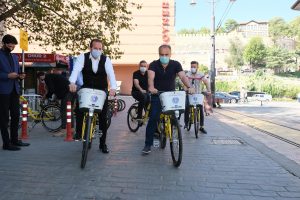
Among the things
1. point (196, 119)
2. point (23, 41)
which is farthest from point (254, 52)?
point (196, 119)

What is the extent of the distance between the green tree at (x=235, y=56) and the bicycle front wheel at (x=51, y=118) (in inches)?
3947

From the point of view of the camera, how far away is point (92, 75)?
651 centimetres

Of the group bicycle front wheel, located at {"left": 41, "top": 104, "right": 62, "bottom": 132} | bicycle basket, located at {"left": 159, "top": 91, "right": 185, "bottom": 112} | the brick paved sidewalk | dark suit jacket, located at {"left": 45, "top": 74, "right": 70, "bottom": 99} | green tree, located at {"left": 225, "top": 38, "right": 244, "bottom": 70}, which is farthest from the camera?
green tree, located at {"left": 225, "top": 38, "right": 244, "bottom": 70}

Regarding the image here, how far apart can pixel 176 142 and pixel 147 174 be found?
85cm

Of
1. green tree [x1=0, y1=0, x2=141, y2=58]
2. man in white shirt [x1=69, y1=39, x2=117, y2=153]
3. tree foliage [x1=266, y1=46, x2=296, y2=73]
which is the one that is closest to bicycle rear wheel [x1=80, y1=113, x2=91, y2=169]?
man in white shirt [x1=69, y1=39, x2=117, y2=153]

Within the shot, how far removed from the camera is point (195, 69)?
10.4 m

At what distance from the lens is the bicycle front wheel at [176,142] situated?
19.4ft

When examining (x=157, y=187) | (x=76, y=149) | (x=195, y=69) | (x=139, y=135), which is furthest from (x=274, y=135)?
(x=157, y=187)

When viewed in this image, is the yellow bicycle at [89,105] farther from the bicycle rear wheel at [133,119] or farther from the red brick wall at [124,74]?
the red brick wall at [124,74]

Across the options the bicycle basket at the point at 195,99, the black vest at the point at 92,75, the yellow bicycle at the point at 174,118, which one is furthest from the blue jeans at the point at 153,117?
the bicycle basket at the point at 195,99

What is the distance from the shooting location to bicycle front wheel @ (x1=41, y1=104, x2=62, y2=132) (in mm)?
10367

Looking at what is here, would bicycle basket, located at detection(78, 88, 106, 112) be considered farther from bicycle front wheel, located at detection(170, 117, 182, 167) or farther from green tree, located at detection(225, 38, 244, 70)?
green tree, located at detection(225, 38, 244, 70)

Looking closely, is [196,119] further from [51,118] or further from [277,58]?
[277,58]

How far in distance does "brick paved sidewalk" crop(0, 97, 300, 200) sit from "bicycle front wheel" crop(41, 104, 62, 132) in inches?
87.4
